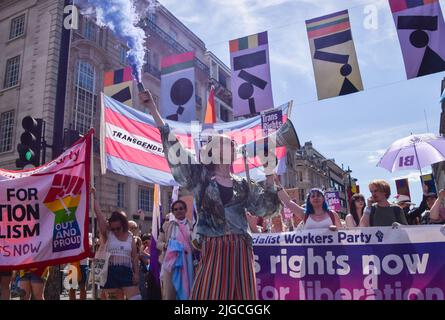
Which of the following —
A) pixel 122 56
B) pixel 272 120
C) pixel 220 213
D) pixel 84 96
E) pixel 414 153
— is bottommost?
pixel 220 213

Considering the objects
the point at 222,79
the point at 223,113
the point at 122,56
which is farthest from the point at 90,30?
the point at 223,113

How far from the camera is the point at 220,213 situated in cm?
282

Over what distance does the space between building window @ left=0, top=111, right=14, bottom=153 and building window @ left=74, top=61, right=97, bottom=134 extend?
3110 millimetres

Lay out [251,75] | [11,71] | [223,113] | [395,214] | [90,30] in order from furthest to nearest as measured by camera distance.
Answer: [223,113], [90,30], [11,71], [251,75], [395,214]

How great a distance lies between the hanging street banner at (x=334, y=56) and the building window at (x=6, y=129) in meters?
16.8

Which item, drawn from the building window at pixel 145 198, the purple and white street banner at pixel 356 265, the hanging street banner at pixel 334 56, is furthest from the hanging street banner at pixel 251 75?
the building window at pixel 145 198

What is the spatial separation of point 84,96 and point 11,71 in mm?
3829

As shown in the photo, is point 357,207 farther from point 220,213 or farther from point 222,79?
point 222,79

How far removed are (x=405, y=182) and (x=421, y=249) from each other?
10866 mm

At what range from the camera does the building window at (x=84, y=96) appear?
65.1 feet

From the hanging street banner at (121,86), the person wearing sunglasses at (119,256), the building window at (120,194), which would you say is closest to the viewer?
the person wearing sunglasses at (119,256)

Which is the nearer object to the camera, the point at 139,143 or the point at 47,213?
the point at 47,213

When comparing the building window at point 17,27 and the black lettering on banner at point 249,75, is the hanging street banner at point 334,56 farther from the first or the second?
the building window at point 17,27

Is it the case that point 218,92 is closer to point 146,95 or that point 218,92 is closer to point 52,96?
point 52,96
